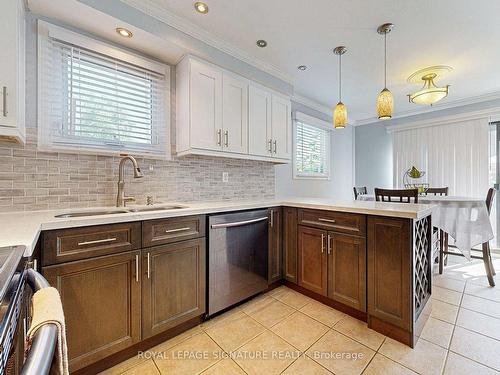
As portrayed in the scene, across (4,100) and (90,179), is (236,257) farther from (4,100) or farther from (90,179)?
(4,100)

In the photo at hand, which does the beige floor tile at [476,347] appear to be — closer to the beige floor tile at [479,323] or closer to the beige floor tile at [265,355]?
the beige floor tile at [479,323]

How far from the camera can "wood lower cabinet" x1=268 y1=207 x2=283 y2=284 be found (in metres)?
2.26

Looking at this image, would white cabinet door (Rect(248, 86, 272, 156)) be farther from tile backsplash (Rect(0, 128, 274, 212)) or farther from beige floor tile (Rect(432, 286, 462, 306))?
beige floor tile (Rect(432, 286, 462, 306))

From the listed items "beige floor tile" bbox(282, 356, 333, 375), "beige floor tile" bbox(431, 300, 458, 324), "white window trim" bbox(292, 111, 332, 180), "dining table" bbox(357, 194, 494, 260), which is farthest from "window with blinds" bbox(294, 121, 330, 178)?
"beige floor tile" bbox(282, 356, 333, 375)

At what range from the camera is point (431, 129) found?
410 cm

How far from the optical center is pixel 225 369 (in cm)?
138

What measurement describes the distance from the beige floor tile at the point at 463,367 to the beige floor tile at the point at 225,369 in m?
1.20

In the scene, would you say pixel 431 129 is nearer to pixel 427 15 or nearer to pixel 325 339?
pixel 427 15

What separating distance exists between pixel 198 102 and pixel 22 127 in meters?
1.23

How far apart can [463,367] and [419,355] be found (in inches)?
8.4

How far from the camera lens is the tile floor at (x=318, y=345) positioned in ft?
4.53

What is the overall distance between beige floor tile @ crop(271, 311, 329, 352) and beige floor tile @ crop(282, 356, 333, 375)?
0.11 meters

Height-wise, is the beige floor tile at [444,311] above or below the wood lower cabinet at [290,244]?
below

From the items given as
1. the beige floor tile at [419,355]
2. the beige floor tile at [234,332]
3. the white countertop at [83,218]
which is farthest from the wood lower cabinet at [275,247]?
the beige floor tile at [419,355]
